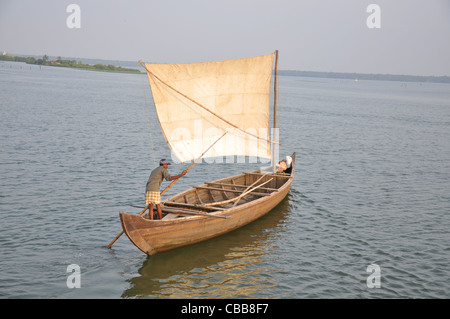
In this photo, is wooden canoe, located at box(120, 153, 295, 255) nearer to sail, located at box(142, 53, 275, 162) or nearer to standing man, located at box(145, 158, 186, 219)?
standing man, located at box(145, 158, 186, 219)

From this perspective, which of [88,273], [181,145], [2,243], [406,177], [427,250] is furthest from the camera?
[406,177]

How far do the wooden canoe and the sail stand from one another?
5.49ft

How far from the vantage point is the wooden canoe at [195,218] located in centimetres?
1282

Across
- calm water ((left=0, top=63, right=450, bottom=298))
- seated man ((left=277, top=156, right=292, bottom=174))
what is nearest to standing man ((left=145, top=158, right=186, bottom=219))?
calm water ((left=0, top=63, right=450, bottom=298))

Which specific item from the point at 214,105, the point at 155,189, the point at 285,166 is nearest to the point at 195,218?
the point at 155,189

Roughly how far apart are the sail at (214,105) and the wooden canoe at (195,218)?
1.67m

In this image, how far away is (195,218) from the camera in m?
14.0

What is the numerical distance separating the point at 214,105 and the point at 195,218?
5716 millimetres

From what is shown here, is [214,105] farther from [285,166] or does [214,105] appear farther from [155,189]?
[285,166]

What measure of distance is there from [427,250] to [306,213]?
5.41 m

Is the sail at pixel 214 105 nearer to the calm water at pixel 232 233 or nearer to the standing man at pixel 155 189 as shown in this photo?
the standing man at pixel 155 189
